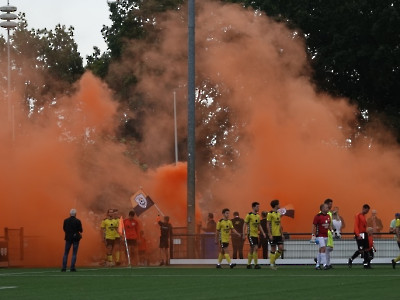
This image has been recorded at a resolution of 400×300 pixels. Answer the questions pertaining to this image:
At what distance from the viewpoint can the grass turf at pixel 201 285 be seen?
23.3 m

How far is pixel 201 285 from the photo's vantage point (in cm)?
2702

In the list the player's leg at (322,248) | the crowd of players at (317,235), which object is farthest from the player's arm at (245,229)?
the player's leg at (322,248)

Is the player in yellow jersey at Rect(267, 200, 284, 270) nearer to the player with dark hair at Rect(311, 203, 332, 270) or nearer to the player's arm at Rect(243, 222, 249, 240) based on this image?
the player with dark hair at Rect(311, 203, 332, 270)

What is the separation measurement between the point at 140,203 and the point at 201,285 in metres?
17.0

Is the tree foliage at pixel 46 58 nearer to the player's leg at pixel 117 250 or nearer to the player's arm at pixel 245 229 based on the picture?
the player's leg at pixel 117 250

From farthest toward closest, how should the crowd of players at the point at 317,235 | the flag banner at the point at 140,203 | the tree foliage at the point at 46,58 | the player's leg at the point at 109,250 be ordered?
the tree foliage at the point at 46,58
the flag banner at the point at 140,203
the player's leg at the point at 109,250
the crowd of players at the point at 317,235

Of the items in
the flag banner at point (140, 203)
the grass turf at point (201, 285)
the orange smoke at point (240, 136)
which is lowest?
the grass turf at point (201, 285)

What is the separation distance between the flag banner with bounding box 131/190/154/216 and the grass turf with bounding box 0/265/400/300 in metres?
8.43

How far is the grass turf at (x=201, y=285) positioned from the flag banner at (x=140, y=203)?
843 cm

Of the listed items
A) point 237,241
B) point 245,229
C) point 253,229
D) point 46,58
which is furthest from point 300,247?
point 46,58

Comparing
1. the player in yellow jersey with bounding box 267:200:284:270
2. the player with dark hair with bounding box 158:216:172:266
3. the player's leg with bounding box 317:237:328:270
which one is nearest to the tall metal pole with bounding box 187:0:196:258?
the player with dark hair with bounding box 158:216:172:266

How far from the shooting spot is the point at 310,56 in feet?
203

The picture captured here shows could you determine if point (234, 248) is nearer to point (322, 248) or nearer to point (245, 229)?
point (245, 229)

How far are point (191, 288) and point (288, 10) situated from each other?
126 ft
